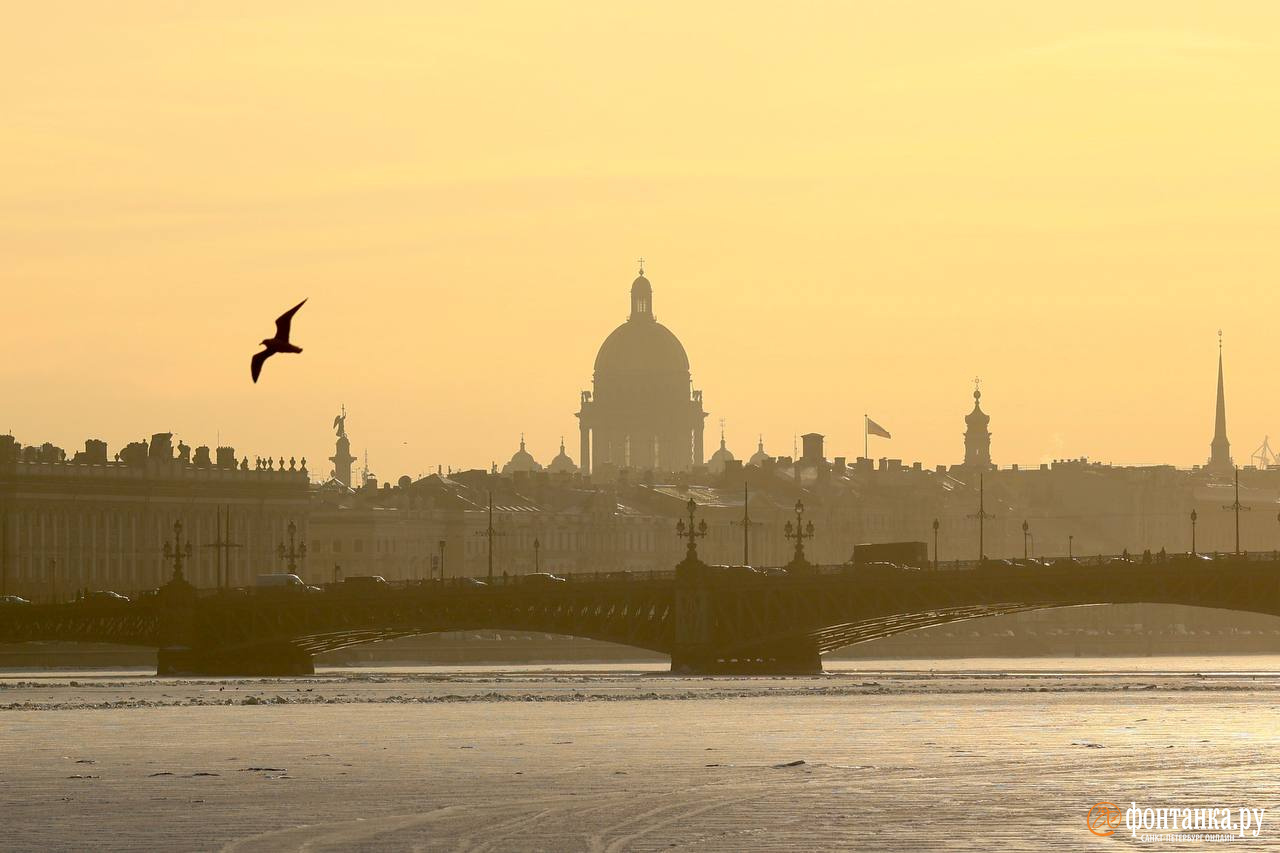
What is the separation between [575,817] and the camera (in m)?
36.5

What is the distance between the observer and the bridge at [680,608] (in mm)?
95688

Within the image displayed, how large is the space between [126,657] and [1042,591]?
5552cm

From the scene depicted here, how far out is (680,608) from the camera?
102 metres

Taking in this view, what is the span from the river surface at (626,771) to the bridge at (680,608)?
18.2 metres

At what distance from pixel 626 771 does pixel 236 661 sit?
65.7 m

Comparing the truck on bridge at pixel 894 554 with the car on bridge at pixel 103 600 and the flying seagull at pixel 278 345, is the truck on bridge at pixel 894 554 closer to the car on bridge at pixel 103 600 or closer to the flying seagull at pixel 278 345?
the car on bridge at pixel 103 600

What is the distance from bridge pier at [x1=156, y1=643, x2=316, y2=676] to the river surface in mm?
29484

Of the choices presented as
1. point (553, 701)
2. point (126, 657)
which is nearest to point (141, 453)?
point (126, 657)

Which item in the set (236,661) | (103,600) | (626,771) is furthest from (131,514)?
(626,771)

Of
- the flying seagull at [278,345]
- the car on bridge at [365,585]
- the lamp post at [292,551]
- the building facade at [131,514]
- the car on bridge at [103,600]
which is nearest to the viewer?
the flying seagull at [278,345]

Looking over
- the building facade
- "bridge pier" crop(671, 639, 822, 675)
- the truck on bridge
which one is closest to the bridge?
"bridge pier" crop(671, 639, 822, 675)

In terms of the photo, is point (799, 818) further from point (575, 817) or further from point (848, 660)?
point (848, 660)

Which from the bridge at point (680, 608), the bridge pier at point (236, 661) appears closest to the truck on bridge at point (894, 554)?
the bridge at point (680, 608)

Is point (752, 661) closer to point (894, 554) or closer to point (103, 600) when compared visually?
point (894, 554)
